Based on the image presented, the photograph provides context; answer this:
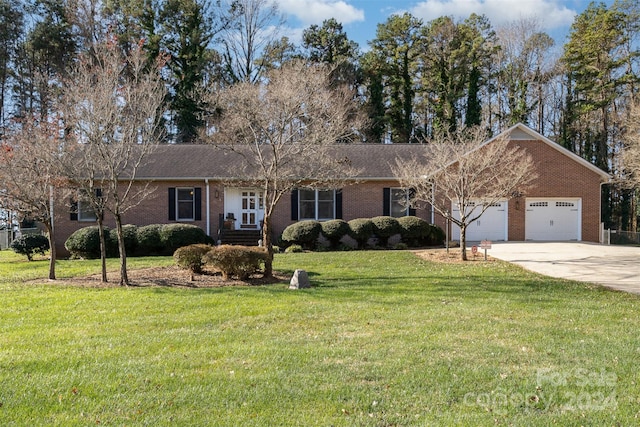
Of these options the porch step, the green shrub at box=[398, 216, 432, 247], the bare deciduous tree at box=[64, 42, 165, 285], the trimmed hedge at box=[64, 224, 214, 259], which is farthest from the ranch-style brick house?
the bare deciduous tree at box=[64, 42, 165, 285]

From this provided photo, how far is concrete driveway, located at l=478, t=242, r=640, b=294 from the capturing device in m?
10.9

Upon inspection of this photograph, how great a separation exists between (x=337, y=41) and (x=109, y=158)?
27859mm

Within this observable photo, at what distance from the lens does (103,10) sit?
30.4 meters

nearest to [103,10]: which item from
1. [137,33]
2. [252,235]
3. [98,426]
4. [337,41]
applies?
[137,33]

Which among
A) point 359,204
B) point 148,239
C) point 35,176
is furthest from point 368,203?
point 35,176

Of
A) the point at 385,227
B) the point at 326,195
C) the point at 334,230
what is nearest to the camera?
the point at 334,230

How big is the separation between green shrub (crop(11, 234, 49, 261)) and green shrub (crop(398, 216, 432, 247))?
1360 centimetres

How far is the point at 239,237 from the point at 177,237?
3.11m

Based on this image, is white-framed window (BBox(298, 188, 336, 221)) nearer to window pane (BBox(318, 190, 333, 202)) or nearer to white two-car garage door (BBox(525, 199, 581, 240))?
window pane (BBox(318, 190, 333, 202))

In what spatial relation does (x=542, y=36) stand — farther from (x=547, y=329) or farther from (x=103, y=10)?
(x=547, y=329)

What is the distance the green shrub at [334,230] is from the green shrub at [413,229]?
2278 millimetres

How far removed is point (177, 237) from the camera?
17.1m

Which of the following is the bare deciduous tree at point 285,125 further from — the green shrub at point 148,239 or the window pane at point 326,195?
the window pane at point 326,195

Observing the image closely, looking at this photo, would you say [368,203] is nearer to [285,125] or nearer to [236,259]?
[285,125]
